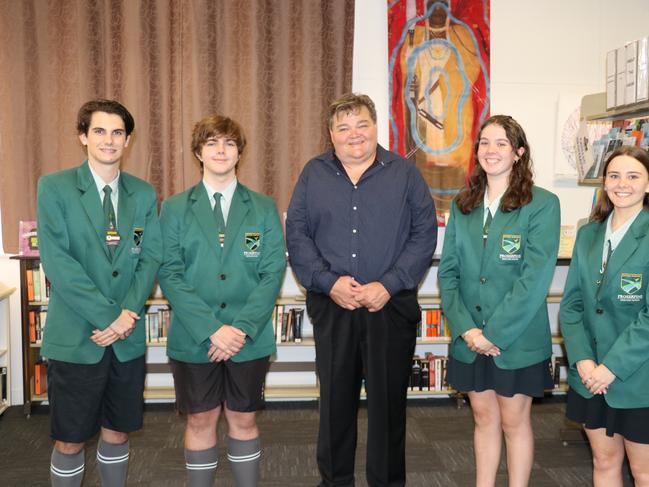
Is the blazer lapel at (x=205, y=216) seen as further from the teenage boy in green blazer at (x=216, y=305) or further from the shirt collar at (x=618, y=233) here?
the shirt collar at (x=618, y=233)

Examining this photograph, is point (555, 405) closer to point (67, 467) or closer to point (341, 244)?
point (341, 244)

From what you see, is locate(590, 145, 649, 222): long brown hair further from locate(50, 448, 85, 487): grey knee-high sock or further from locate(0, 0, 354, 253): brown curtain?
locate(0, 0, 354, 253): brown curtain

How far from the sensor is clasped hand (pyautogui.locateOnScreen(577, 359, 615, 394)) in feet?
6.89

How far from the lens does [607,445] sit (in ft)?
7.11

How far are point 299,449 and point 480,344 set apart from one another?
1655mm

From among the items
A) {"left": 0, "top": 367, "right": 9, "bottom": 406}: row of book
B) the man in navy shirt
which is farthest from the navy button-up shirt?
{"left": 0, "top": 367, "right": 9, "bottom": 406}: row of book

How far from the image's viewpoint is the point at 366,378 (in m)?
2.63

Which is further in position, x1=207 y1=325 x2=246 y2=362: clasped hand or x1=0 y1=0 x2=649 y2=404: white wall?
x1=0 y1=0 x2=649 y2=404: white wall

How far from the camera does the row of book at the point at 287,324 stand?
4363 millimetres

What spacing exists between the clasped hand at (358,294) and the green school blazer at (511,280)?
0.30 meters

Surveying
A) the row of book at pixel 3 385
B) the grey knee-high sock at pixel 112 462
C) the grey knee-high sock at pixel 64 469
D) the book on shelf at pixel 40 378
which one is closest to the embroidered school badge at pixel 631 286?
the grey knee-high sock at pixel 112 462

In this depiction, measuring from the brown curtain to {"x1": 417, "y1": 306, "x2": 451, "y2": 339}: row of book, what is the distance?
132 centimetres

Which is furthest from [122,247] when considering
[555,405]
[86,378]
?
[555,405]

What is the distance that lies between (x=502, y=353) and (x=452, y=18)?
299 cm
